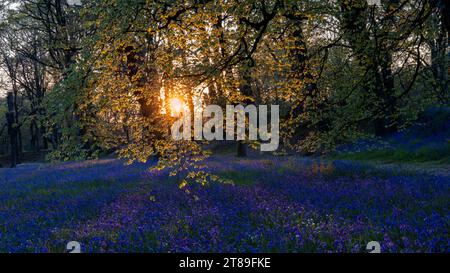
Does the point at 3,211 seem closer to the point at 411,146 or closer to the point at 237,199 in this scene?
the point at 237,199

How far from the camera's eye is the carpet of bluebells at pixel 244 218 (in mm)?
4891

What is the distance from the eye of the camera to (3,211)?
8859mm

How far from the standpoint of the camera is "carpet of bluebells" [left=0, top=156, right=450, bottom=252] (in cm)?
489

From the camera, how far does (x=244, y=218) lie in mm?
6398

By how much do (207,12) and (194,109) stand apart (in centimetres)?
Answer: 132

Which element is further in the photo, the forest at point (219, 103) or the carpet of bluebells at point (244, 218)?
the carpet of bluebells at point (244, 218)

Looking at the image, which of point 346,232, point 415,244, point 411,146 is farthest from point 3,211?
point 411,146

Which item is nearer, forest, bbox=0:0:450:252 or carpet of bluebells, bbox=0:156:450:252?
forest, bbox=0:0:450:252

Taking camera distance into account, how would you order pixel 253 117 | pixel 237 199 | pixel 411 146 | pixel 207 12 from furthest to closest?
pixel 411 146 < pixel 237 199 < pixel 253 117 < pixel 207 12

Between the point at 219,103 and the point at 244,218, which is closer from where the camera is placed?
the point at 244,218

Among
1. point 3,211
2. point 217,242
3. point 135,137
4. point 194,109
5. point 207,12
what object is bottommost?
point 3,211

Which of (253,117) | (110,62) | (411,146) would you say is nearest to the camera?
(110,62)

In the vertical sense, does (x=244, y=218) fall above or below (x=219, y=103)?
below
